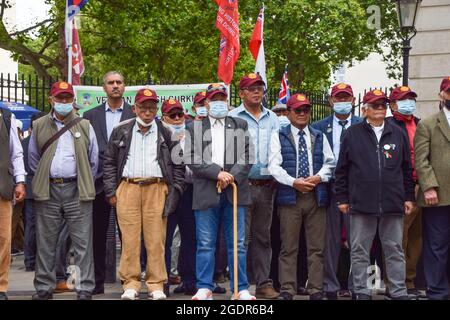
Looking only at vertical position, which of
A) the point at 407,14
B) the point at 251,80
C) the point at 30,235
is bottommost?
the point at 30,235

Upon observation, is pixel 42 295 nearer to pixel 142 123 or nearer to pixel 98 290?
pixel 98 290

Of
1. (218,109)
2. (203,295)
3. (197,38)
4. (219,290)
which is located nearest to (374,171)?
(218,109)

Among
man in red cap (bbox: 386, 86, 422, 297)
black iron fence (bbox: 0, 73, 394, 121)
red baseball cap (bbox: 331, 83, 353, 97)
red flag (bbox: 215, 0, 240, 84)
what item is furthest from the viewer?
black iron fence (bbox: 0, 73, 394, 121)

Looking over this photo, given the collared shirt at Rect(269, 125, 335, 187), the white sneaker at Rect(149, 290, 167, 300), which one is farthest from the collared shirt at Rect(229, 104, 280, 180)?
the white sneaker at Rect(149, 290, 167, 300)

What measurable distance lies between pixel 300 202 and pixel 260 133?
0.90 meters

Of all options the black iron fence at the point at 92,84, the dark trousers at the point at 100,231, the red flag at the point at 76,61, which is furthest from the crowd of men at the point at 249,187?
the red flag at the point at 76,61

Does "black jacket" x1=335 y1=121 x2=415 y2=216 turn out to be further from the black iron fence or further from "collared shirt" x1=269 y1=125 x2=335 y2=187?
the black iron fence

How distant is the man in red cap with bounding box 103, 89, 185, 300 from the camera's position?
864cm

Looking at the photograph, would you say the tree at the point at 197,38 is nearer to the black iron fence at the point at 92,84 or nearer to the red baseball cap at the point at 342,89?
the black iron fence at the point at 92,84

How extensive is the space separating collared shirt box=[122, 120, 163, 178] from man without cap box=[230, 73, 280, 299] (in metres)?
1.01

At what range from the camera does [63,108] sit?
8.71 meters

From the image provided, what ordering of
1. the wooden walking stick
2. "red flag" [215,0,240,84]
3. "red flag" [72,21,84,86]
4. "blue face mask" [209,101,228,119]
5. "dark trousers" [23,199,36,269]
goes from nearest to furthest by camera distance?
the wooden walking stick < "blue face mask" [209,101,228,119] < "dark trousers" [23,199,36,269] < "red flag" [215,0,240,84] < "red flag" [72,21,84,86]
